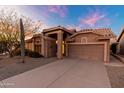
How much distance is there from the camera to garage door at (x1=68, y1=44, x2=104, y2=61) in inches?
472

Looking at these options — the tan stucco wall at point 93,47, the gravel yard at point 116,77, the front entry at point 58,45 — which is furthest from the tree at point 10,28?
the gravel yard at point 116,77

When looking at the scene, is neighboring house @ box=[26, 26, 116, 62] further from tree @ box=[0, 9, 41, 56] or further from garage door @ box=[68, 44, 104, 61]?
tree @ box=[0, 9, 41, 56]

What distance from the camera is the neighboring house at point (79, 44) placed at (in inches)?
465

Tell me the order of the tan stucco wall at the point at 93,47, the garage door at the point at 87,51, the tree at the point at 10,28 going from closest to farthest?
the tan stucco wall at the point at 93,47 < the garage door at the point at 87,51 < the tree at the point at 10,28

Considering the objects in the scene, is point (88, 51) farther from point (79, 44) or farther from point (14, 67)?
point (14, 67)

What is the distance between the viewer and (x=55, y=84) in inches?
179

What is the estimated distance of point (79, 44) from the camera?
44.3 ft

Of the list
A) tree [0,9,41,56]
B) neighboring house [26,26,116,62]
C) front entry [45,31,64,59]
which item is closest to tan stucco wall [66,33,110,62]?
neighboring house [26,26,116,62]

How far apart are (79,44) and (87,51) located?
4.52ft

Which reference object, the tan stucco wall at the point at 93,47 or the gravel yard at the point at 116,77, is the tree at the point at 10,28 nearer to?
the tan stucco wall at the point at 93,47

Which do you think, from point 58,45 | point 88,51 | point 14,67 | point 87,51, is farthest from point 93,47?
point 14,67
